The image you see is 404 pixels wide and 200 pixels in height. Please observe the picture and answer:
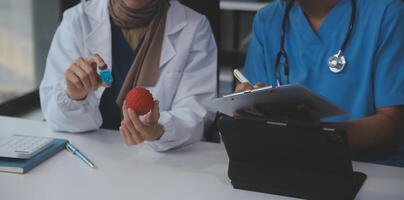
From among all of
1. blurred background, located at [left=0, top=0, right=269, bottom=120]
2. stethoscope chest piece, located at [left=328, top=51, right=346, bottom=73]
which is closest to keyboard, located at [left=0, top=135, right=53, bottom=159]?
stethoscope chest piece, located at [left=328, top=51, right=346, bottom=73]

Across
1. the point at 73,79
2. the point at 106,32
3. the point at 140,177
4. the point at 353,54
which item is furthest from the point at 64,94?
the point at 353,54

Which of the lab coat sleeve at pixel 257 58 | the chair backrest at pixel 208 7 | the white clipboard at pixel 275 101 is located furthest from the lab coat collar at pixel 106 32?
the white clipboard at pixel 275 101

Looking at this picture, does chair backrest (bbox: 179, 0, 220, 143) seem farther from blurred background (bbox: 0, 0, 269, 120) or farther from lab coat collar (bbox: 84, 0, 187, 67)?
Result: blurred background (bbox: 0, 0, 269, 120)

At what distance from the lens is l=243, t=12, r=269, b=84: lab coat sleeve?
1613 mm

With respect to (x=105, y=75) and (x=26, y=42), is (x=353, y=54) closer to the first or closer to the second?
(x=105, y=75)

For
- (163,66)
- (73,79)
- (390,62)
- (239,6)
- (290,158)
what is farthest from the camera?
(239,6)

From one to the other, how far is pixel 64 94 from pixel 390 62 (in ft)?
2.84

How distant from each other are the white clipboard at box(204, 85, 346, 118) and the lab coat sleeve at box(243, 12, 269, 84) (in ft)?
1.47

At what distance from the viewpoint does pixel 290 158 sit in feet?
3.57

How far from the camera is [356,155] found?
1437mm

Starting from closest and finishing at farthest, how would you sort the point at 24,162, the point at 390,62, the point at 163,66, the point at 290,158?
the point at 290,158 < the point at 24,162 < the point at 390,62 < the point at 163,66

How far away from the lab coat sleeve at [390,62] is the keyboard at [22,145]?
864 millimetres

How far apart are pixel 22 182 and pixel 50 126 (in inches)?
14.8

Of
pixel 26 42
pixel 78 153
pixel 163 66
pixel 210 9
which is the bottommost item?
pixel 26 42
